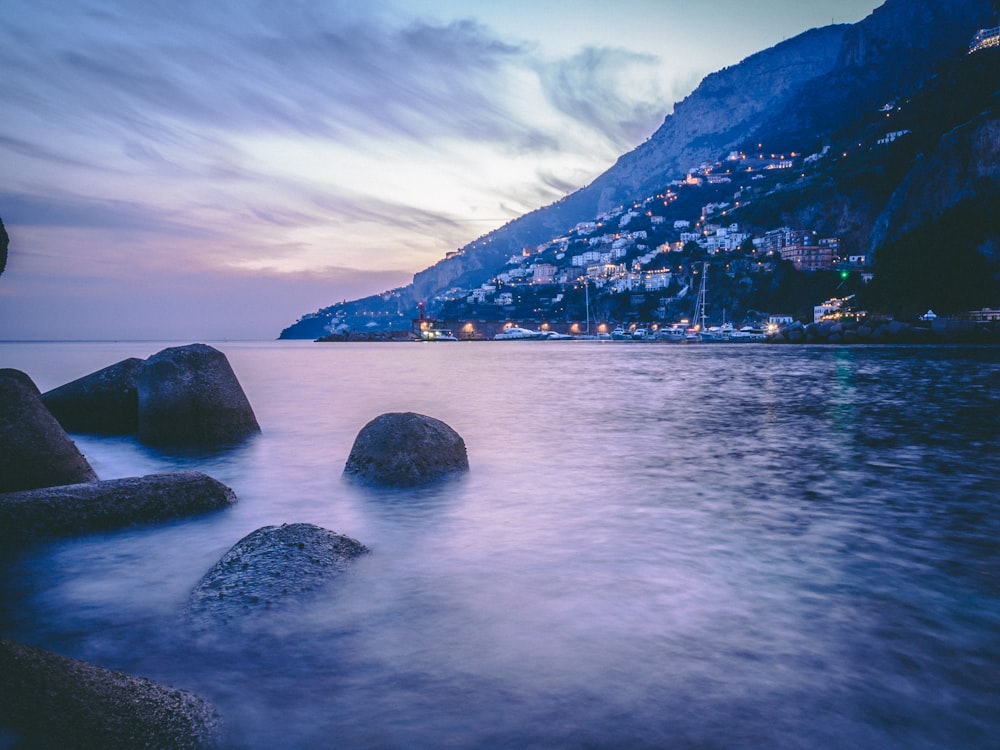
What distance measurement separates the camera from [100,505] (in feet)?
22.4

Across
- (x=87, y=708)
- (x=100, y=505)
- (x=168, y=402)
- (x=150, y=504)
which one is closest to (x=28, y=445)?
(x=100, y=505)

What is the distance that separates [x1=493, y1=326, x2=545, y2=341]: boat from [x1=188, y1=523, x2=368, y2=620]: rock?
6989 inches

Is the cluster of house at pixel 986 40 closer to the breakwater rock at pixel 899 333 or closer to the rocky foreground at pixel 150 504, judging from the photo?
the breakwater rock at pixel 899 333

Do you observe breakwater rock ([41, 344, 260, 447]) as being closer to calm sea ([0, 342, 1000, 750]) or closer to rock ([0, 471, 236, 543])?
calm sea ([0, 342, 1000, 750])

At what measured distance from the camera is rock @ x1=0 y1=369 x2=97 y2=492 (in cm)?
718

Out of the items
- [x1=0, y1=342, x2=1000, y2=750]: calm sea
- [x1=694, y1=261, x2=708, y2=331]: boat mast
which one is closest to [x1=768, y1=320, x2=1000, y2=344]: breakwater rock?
[x1=694, y1=261, x2=708, y2=331]: boat mast

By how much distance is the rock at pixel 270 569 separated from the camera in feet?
15.4

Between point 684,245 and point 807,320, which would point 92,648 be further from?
point 684,245

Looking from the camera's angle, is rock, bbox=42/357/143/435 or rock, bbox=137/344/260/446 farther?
rock, bbox=42/357/143/435

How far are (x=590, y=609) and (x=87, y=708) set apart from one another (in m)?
3.48

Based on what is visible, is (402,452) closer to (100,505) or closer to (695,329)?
(100,505)

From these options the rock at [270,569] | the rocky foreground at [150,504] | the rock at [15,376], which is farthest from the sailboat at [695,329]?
the rock at [270,569]

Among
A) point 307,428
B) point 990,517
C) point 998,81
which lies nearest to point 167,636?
point 990,517

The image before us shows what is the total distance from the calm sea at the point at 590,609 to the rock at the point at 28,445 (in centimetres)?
162
